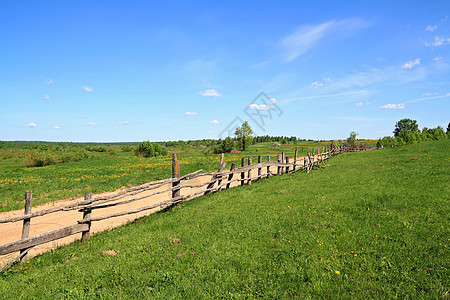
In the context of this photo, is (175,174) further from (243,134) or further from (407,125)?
(407,125)

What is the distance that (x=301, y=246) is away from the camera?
528 centimetres

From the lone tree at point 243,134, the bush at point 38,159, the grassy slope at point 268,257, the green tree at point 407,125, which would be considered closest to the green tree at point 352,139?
the lone tree at point 243,134

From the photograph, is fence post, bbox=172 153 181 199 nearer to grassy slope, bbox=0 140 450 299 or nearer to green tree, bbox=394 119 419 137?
grassy slope, bbox=0 140 450 299

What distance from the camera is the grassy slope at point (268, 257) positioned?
13.2ft

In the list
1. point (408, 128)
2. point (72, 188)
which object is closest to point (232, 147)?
point (72, 188)

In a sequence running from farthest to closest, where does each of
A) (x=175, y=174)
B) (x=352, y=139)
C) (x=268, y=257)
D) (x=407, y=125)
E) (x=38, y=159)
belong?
(x=407, y=125) → (x=352, y=139) → (x=38, y=159) → (x=175, y=174) → (x=268, y=257)

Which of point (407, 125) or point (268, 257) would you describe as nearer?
point (268, 257)

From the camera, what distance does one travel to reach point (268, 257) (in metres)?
4.93

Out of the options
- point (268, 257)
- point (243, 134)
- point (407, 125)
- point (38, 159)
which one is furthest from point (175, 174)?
point (407, 125)

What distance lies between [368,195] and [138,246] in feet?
28.1

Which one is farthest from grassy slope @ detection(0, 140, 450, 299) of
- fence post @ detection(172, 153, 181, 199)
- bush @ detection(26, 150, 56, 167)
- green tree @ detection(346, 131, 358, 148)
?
green tree @ detection(346, 131, 358, 148)

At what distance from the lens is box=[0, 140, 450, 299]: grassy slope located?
403 cm

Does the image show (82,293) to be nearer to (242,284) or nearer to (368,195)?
(242,284)

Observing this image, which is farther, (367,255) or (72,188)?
(72,188)
